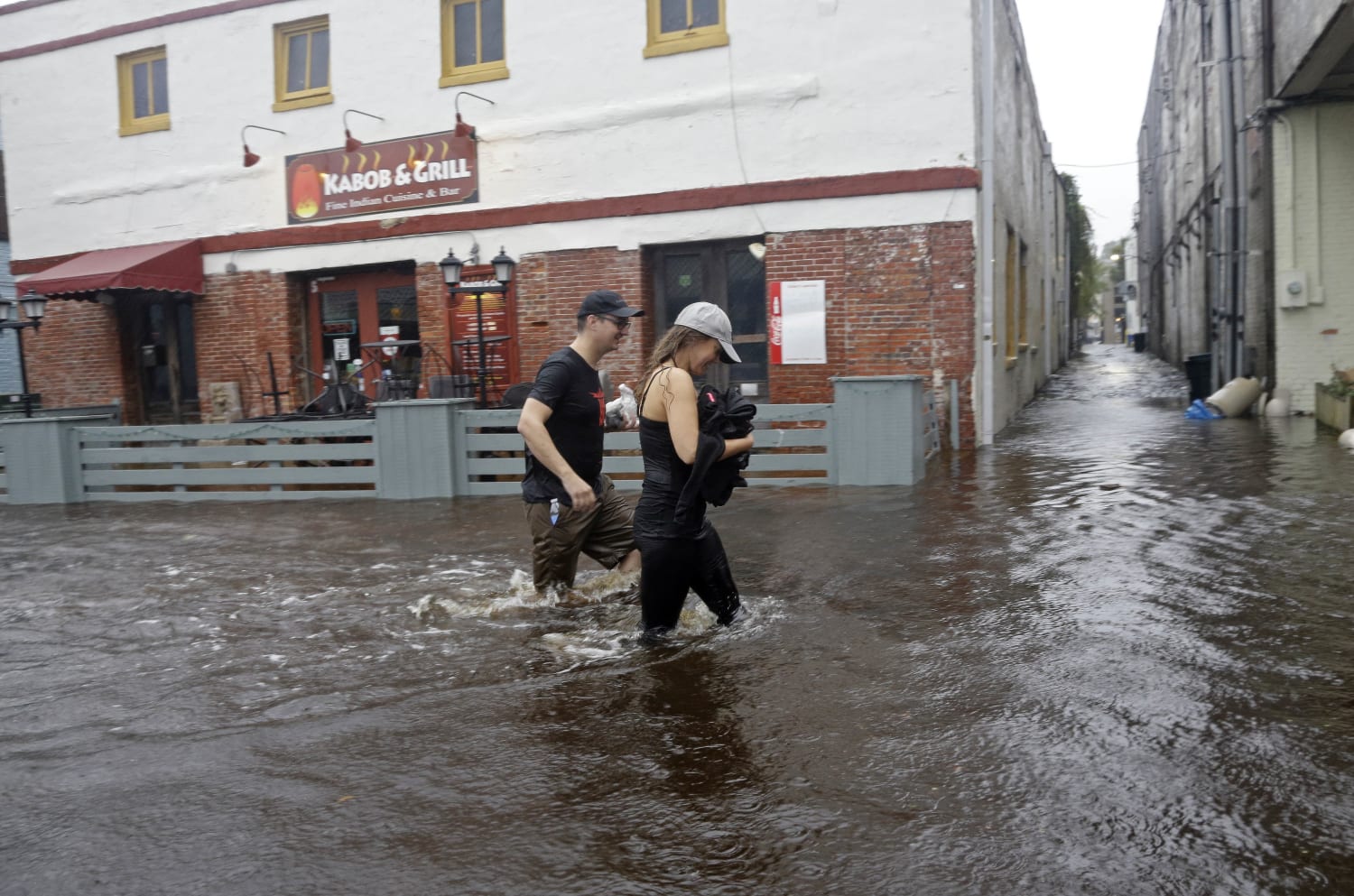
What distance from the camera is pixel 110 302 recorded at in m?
17.1

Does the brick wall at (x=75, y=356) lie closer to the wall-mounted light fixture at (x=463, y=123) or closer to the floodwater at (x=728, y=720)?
the wall-mounted light fixture at (x=463, y=123)

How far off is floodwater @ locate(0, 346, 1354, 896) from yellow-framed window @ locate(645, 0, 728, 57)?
7699 mm

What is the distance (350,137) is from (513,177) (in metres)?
2.51

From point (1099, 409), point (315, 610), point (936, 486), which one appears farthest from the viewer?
point (1099, 409)

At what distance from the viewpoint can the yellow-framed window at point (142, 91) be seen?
1683 cm

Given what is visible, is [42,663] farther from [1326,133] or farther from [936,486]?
[1326,133]

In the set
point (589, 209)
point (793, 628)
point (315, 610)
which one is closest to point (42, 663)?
point (315, 610)

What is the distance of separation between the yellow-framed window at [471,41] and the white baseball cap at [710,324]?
35.4ft

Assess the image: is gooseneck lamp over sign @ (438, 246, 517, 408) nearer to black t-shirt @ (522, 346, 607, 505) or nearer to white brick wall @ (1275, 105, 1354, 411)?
black t-shirt @ (522, 346, 607, 505)

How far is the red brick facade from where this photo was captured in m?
Answer: 12.7

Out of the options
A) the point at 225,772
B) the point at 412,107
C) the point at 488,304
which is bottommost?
the point at 225,772

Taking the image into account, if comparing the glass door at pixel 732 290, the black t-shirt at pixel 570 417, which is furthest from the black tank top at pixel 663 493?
the glass door at pixel 732 290

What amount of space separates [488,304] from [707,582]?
10.3 meters

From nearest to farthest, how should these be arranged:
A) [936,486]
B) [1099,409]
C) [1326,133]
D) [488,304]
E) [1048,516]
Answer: [1048,516]
[936,486]
[1326,133]
[488,304]
[1099,409]
